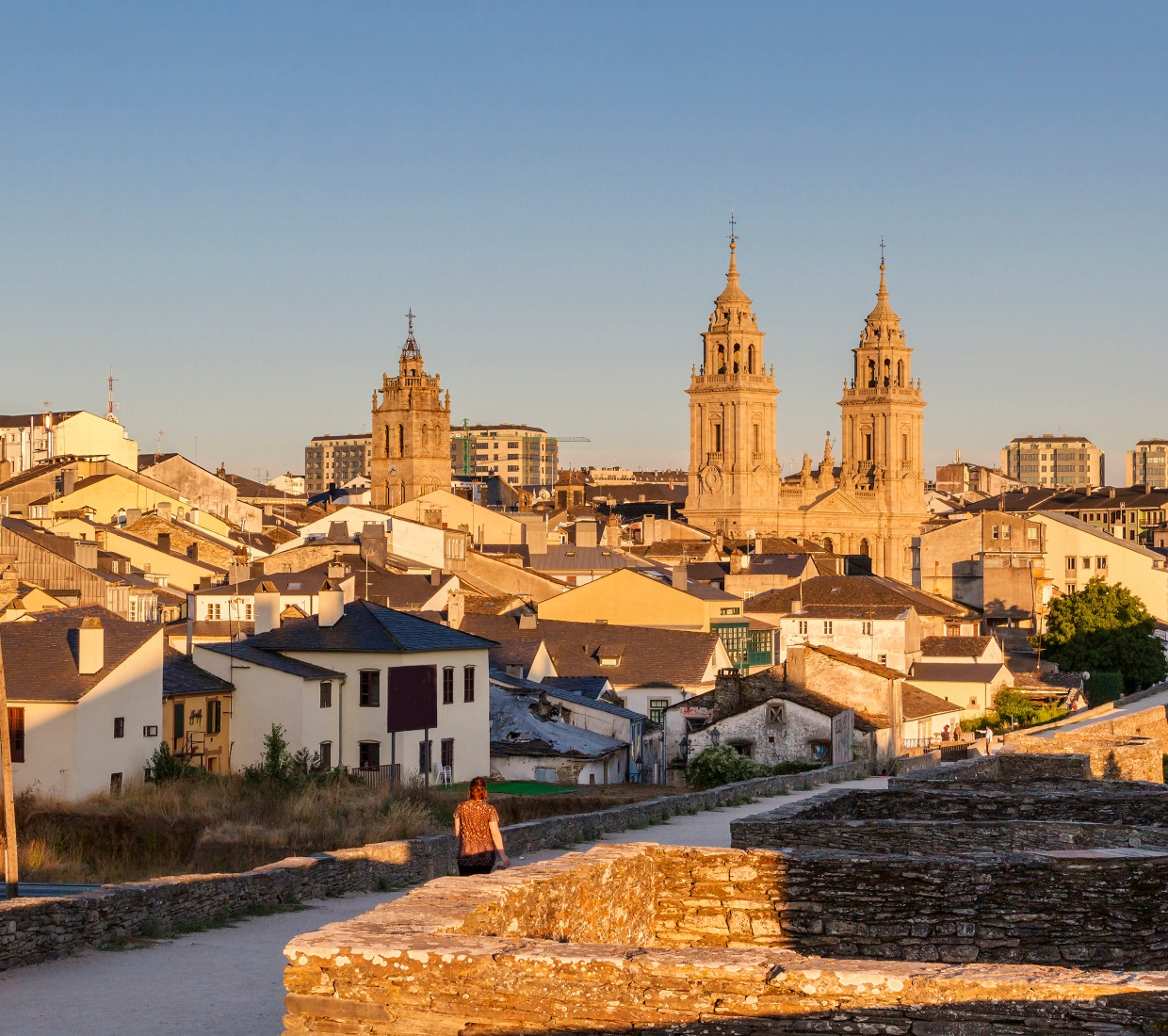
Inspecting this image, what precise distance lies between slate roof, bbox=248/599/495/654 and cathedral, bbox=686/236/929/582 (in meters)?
93.7

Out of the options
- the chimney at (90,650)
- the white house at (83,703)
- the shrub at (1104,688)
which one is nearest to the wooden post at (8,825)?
the white house at (83,703)

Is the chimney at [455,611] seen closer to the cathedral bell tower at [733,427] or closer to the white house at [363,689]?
the white house at [363,689]

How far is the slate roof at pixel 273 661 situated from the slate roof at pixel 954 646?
37.1 metres

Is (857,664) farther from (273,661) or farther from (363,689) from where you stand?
(273,661)

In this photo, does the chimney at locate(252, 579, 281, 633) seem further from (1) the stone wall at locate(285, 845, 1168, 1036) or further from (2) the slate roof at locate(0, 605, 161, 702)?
(1) the stone wall at locate(285, 845, 1168, 1036)

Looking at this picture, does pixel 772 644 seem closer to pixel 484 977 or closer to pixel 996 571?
pixel 996 571

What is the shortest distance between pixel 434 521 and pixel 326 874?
8151cm

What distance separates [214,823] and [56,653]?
41.8 ft

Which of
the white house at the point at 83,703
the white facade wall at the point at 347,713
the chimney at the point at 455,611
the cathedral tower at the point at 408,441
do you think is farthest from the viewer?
the cathedral tower at the point at 408,441

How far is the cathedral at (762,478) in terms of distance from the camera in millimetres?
143250

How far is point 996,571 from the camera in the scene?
10519cm

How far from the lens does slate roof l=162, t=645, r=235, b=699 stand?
3625 cm

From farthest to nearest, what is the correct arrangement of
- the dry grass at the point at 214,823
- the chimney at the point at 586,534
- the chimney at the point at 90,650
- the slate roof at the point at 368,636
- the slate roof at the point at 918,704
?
the chimney at the point at 586,534, the slate roof at the point at 918,704, the slate roof at the point at 368,636, the chimney at the point at 90,650, the dry grass at the point at 214,823

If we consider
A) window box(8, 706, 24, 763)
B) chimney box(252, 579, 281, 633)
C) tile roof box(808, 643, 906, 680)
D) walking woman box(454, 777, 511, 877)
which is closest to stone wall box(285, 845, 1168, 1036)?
walking woman box(454, 777, 511, 877)
